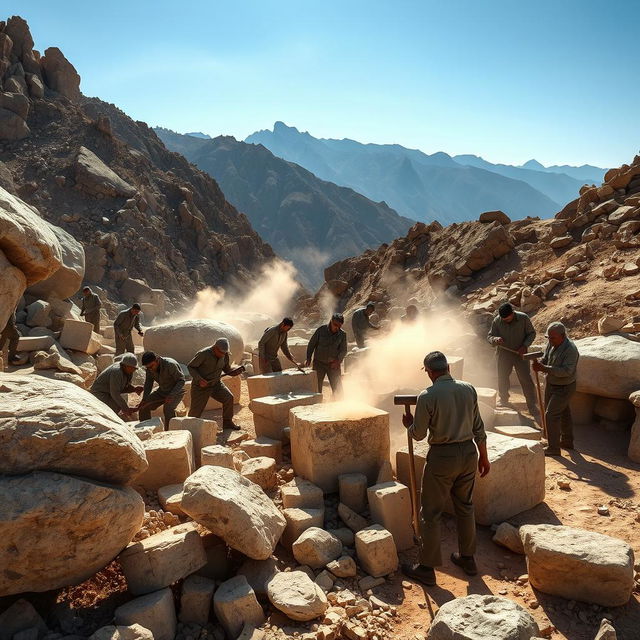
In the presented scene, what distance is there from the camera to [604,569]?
3152 mm

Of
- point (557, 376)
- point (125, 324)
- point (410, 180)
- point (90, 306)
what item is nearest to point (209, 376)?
point (125, 324)

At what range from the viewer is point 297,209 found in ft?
200

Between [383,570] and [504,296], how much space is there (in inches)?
315

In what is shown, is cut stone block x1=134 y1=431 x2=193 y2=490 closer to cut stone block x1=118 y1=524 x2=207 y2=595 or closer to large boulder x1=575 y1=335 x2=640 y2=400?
cut stone block x1=118 y1=524 x2=207 y2=595

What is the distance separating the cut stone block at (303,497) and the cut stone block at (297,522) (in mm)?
161

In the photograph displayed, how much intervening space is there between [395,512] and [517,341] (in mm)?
3627

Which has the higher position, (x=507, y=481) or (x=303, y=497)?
(x=507, y=481)

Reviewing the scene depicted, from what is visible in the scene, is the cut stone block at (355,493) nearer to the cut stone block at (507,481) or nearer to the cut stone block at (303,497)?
the cut stone block at (303,497)

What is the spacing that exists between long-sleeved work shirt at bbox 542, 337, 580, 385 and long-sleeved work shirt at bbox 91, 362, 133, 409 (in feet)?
15.9

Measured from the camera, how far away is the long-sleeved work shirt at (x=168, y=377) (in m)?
5.97

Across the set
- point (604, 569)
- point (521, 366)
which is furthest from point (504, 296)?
point (604, 569)

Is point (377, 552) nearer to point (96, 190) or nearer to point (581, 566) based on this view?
point (581, 566)

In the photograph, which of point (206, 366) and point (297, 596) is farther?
point (206, 366)

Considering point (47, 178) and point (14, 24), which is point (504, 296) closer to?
point (47, 178)
